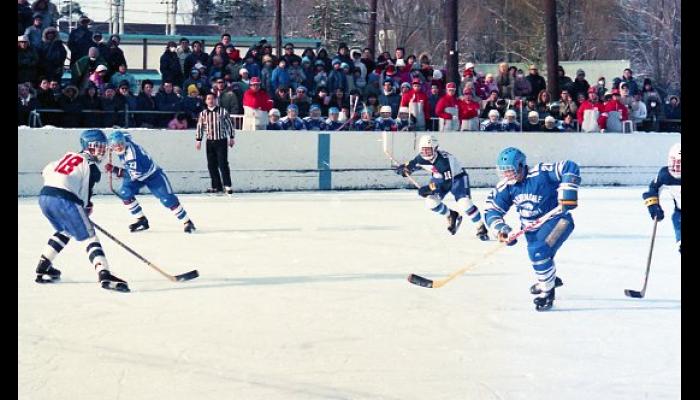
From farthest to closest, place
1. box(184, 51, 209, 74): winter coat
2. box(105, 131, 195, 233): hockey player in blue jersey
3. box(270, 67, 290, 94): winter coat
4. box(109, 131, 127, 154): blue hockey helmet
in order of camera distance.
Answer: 1. box(270, 67, 290, 94): winter coat
2. box(184, 51, 209, 74): winter coat
3. box(105, 131, 195, 233): hockey player in blue jersey
4. box(109, 131, 127, 154): blue hockey helmet

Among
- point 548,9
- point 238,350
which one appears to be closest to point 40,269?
point 238,350

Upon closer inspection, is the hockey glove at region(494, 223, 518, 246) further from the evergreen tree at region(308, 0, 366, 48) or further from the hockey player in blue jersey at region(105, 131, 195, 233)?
the evergreen tree at region(308, 0, 366, 48)

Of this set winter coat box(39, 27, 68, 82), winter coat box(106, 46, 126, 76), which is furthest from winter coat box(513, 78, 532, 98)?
winter coat box(39, 27, 68, 82)

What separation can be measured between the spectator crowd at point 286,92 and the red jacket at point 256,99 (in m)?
0.01

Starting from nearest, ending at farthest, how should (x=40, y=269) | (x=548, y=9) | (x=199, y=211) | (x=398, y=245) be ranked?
(x=40, y=269)
(x=398, y=245)
(x=199, y=211)
(x=548, y=9)

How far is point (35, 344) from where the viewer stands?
5.89 m

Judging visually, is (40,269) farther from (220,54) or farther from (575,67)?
(575,67)

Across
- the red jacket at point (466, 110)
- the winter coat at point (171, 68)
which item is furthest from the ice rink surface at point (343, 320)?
the red jacket at point (466, 110)

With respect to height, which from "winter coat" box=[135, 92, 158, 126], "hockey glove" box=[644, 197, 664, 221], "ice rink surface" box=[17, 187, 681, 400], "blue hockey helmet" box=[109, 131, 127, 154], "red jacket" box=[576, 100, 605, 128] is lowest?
"ice rink surface" box=[17, 187, 681, 400]

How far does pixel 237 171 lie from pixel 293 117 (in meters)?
1.19

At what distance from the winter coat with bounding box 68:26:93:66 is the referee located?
2222mm

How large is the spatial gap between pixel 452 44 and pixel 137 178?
1143 centimetres

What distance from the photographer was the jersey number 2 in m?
7.56

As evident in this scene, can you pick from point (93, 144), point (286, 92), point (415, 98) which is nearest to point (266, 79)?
point (286, 92)
